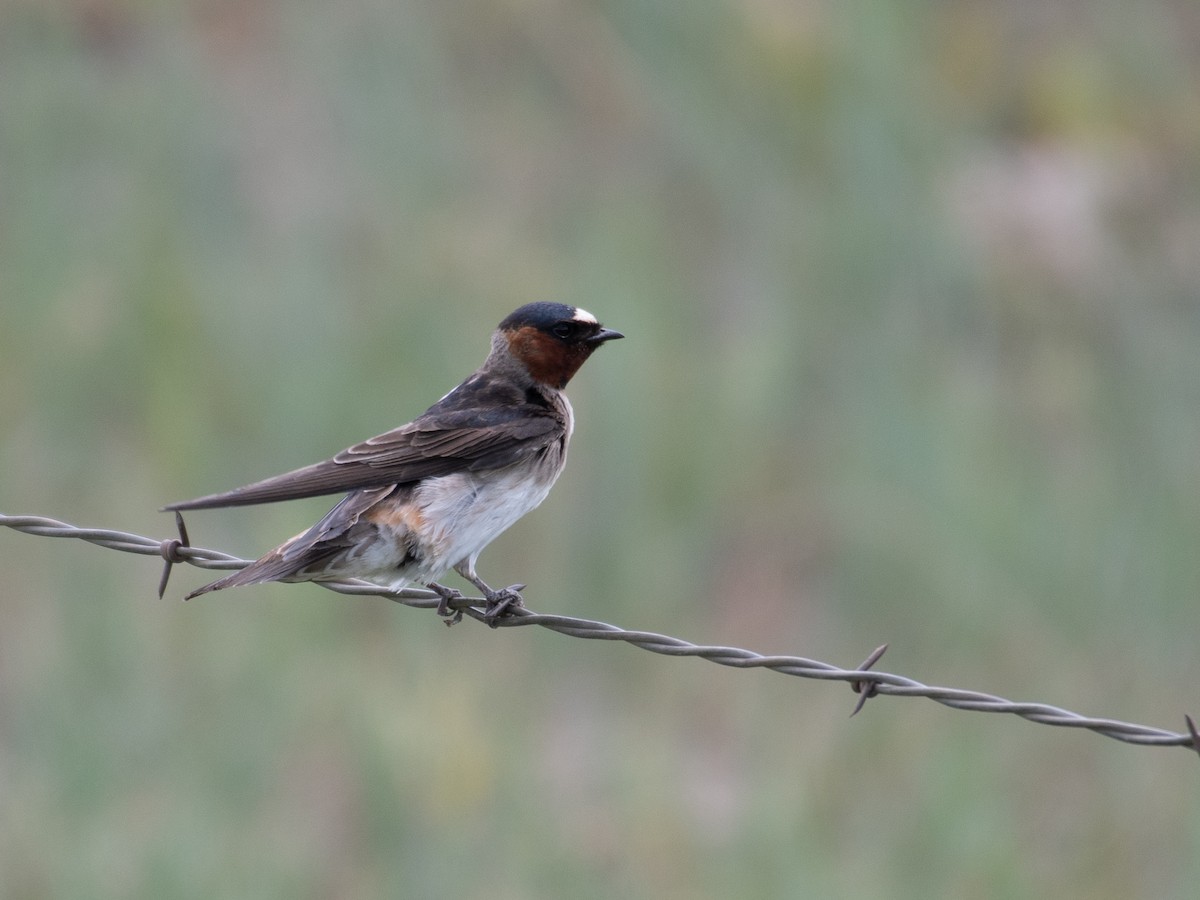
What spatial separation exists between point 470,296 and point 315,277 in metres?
0.91

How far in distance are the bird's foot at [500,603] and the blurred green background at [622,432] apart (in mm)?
2660

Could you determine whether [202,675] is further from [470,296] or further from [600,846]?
[470,296]

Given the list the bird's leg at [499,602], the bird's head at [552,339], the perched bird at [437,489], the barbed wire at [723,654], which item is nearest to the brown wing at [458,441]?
the perched bird at [437,489]

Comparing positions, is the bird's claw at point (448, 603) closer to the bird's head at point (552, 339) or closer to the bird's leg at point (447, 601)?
the bird's leg at point (447, 601)

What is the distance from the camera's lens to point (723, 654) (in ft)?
12.3

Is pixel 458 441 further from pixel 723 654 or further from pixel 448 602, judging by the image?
pixel 723 654

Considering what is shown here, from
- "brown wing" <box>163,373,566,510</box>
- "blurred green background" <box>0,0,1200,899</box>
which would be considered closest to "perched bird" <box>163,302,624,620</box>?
"brown wing" <box>163,373,566,510</box>

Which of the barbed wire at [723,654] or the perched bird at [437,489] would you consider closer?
the barbed wire at [723,654]

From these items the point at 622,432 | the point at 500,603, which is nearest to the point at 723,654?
the point at 500,603

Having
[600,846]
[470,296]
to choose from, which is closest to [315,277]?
[470,296]

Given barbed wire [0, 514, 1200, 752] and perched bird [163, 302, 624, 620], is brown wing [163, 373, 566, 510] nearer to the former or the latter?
perched bird [163, 302, 624, 620]

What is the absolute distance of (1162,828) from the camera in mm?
8000

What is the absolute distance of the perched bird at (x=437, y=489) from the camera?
14.6 ft

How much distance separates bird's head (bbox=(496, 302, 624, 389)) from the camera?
5227 millimetres
